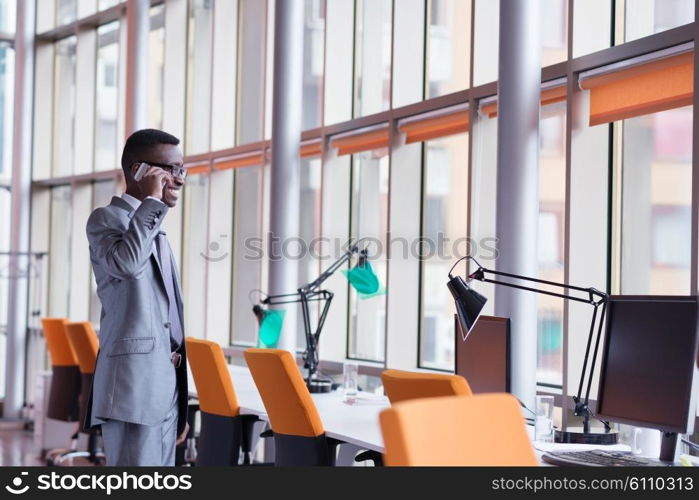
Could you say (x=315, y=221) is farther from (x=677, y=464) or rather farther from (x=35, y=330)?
(x=677, y=464)

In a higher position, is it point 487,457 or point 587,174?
point 587,174

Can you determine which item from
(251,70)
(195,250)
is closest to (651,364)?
(251,70)

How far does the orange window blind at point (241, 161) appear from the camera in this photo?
730cm

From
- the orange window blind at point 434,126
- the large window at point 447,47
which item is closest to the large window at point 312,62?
the large window at point 447,47

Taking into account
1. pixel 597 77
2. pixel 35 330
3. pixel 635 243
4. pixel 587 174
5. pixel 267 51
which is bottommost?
pixel 35 330

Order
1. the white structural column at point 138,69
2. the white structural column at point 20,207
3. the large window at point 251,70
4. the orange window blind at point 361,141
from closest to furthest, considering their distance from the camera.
A: the orange window blind at point 361,141
the large window at point 251,70
the white structural column at point 138,69
the white structural column at point 20,207

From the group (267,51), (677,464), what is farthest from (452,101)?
(677,464)

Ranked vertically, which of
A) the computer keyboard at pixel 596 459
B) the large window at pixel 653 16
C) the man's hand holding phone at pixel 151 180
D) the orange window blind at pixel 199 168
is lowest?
the computer keyboard at pixel 596 459

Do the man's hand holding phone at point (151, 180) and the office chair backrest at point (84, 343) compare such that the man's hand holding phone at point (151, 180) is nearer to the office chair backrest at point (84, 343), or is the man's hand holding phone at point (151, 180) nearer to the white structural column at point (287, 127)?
the white structural column at point (287, 127)

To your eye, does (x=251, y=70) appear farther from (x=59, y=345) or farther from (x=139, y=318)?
(x=139, y=318)

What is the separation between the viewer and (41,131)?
9.96 metres

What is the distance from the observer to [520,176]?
14.7 feet

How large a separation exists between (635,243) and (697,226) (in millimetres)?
842

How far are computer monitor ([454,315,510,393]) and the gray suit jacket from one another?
1177 millimetres
